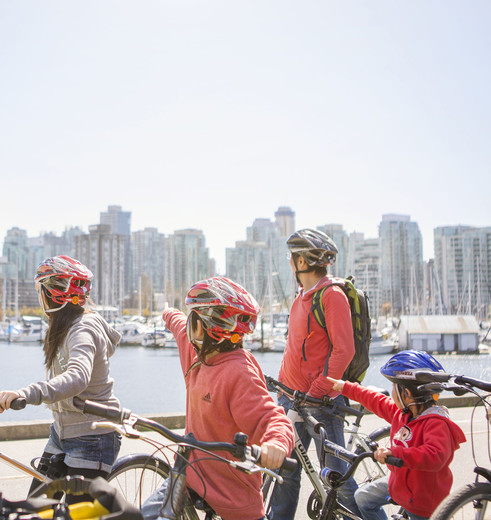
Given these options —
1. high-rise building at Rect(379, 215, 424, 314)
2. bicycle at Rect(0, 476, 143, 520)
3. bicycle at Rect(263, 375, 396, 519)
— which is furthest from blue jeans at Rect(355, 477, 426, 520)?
high-rise building at Rect(379, 215, 424, 314)

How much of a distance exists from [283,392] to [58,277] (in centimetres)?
173

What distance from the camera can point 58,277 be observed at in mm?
3594

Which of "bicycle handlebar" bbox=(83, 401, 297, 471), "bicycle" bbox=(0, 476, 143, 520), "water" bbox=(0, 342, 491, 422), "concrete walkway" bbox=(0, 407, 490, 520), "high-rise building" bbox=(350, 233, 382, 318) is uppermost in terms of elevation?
"high-rise building" bbox=(350, 233, 382, 318)

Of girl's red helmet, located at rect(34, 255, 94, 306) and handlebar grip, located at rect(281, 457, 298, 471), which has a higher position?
girl's red helmet, located at rect(34, 255, 94, 306)

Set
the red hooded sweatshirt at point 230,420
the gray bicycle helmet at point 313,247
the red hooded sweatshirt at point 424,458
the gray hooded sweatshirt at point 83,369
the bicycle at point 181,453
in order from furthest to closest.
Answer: the gray bicycle helmet at point 313,247, the gray hooded sweatshirt at point 83,369, the red hooded sweatshirt at point 424,458, the red hooded sweatshirt at point 230,420, the bicycle at point 181,453

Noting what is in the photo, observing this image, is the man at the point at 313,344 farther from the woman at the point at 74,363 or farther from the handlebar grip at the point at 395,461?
the woman at the point at 74,363

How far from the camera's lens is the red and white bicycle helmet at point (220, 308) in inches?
110

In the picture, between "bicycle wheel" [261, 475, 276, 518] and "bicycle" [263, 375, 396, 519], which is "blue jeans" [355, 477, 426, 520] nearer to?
"bicycle" [263, 375, 396, 519]

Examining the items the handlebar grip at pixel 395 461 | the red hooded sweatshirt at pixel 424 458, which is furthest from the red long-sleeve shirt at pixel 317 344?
the handlebar grip at pixel 395 461

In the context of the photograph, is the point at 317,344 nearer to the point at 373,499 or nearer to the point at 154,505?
the point at 373,499

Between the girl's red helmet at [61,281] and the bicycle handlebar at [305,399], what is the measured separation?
4.50 ft

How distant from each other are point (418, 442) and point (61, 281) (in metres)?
2.14

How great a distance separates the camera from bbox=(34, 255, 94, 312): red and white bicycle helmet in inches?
140

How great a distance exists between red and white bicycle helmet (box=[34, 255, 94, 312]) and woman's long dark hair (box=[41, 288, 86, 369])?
0.10 ft
